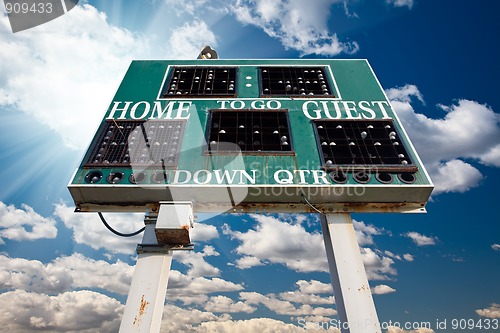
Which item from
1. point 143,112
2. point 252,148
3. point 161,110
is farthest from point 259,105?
point 143,112

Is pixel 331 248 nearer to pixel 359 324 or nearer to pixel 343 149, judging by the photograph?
pixel 359 324

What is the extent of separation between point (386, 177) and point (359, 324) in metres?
3.78

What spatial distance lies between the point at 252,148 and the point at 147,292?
4.72 metres

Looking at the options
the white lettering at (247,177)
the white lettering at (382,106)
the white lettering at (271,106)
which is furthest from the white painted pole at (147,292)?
the white lettering at (382,106)

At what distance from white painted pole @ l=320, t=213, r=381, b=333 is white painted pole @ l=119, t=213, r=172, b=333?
13.7 ft

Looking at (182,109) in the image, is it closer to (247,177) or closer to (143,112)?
(143,112)

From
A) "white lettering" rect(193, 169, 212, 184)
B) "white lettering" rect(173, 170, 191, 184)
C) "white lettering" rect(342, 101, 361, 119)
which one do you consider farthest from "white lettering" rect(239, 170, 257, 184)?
"white lettering" rect(342, 101, 361, 119)

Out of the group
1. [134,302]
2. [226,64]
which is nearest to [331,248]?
[134,302]

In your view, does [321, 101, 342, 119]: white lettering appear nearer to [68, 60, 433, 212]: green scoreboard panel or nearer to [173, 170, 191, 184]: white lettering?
[68, 60, 433, 212]: green scoreboard panel

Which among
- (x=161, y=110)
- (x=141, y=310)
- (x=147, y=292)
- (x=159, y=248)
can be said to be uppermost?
(x=161, y=110)

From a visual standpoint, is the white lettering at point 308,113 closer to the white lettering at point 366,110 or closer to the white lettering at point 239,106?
the white lettering at point 366,110

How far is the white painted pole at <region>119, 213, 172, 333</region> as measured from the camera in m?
6.91

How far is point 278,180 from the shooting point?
328 inches

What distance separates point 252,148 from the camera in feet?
30.6
